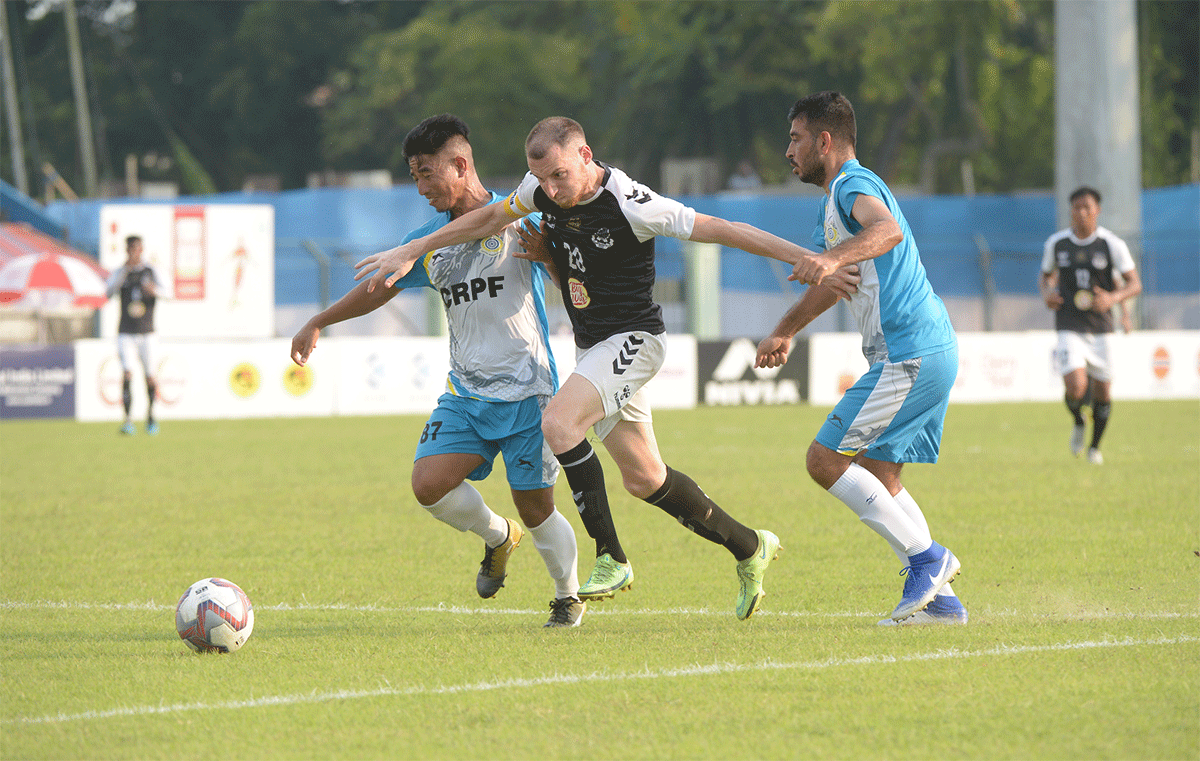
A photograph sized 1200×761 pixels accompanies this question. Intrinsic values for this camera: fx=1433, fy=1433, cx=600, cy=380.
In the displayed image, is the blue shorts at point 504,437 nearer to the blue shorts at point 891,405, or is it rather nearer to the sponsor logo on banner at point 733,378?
the blue shorts at point 891,405

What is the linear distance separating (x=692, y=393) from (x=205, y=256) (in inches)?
328

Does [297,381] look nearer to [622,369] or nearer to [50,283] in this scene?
[50,283]

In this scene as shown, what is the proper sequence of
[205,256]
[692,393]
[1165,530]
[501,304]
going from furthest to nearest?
[205,256], [692,393], [1165,530], [501,304]

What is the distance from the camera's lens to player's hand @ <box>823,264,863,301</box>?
549cm

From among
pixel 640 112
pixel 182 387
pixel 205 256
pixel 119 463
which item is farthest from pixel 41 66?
pixel 119 463

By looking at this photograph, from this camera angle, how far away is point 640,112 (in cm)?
4119

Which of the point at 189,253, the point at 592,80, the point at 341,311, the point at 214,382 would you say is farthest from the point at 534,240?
the point at 592,80

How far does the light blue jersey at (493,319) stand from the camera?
6207 mm

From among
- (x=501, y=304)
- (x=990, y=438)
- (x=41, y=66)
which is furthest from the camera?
(x=41, y=66)

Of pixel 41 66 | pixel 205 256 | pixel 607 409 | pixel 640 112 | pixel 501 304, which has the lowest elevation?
pixel 607 409

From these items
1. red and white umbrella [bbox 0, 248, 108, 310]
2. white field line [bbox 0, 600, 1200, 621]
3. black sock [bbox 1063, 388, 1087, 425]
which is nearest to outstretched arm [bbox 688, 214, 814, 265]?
white field line [bbox 0, 600, 1200, 621]

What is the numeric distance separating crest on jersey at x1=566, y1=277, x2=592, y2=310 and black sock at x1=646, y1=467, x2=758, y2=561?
30.8 inches

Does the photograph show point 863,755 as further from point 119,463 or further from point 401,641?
point 119,463

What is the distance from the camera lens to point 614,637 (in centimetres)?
584
